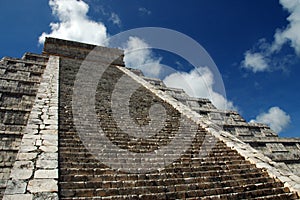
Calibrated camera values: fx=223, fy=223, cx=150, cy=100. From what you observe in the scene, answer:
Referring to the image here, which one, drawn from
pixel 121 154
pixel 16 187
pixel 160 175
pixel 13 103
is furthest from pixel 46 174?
pixel 13 103

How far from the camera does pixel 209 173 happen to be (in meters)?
4.24

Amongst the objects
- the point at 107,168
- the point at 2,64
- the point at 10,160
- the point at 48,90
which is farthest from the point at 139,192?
the point at 2,64

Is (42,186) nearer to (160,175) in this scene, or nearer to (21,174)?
(21,174)

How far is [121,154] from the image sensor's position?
4.40m

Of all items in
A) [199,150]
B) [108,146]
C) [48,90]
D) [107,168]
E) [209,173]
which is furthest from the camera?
[48,90]

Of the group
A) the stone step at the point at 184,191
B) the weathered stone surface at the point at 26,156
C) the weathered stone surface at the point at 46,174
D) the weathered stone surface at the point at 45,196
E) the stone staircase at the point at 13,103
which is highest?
the stone staircase at the point at 13,103

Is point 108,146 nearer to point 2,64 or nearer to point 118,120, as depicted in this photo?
point 118,120

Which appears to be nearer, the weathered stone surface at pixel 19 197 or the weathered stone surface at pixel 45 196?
the weathered stone surface at pixel 19 197

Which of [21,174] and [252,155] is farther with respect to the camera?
[252,155]

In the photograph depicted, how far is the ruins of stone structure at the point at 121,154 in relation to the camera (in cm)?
324

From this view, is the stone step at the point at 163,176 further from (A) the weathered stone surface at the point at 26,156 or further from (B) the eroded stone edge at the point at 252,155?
(A) the weathered stone surface at the point at 26,156

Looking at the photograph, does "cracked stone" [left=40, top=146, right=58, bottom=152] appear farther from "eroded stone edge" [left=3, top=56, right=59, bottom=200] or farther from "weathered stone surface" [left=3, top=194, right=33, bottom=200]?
"weathered stone surface" [left=3, top=194, right=33, bottom=200]

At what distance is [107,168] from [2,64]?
858cm

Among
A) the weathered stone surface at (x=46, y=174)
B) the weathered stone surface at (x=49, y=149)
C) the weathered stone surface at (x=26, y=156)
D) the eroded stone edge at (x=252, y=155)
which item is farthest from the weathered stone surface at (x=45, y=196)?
the eroded stone edge at (x=252, y=155)
